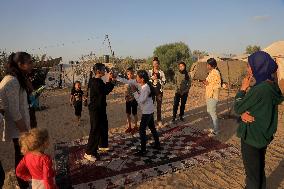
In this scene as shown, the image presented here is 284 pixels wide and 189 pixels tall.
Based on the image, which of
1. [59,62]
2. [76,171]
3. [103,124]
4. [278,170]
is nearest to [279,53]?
[278,170]

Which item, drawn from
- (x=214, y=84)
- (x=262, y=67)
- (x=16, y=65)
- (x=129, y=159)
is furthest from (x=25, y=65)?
(x=214, y=84)

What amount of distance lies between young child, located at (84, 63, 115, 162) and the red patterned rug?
32 cm

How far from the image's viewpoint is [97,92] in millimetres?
6164

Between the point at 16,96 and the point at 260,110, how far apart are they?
3.06 metres

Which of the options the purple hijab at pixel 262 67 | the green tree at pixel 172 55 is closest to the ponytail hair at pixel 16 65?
the purple hijab at pixel 262 67

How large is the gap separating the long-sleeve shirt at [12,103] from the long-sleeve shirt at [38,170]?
31.2 inches

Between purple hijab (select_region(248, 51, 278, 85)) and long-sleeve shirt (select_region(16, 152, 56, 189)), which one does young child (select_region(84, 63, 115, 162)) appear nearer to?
long-sleeve shirt (select_region(16, 152, 56, 189))

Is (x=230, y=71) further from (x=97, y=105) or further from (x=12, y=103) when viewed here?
(x=12, y=103)

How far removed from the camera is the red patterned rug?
18.2 ft

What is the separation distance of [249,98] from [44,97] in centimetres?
1460

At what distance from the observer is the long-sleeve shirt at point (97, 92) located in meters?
6.15

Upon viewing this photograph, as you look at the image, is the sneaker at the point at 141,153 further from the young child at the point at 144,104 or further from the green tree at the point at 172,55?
the green tree at the point at 172,55

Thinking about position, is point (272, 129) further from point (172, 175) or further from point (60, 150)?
point (60, 150)

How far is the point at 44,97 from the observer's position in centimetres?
1673
